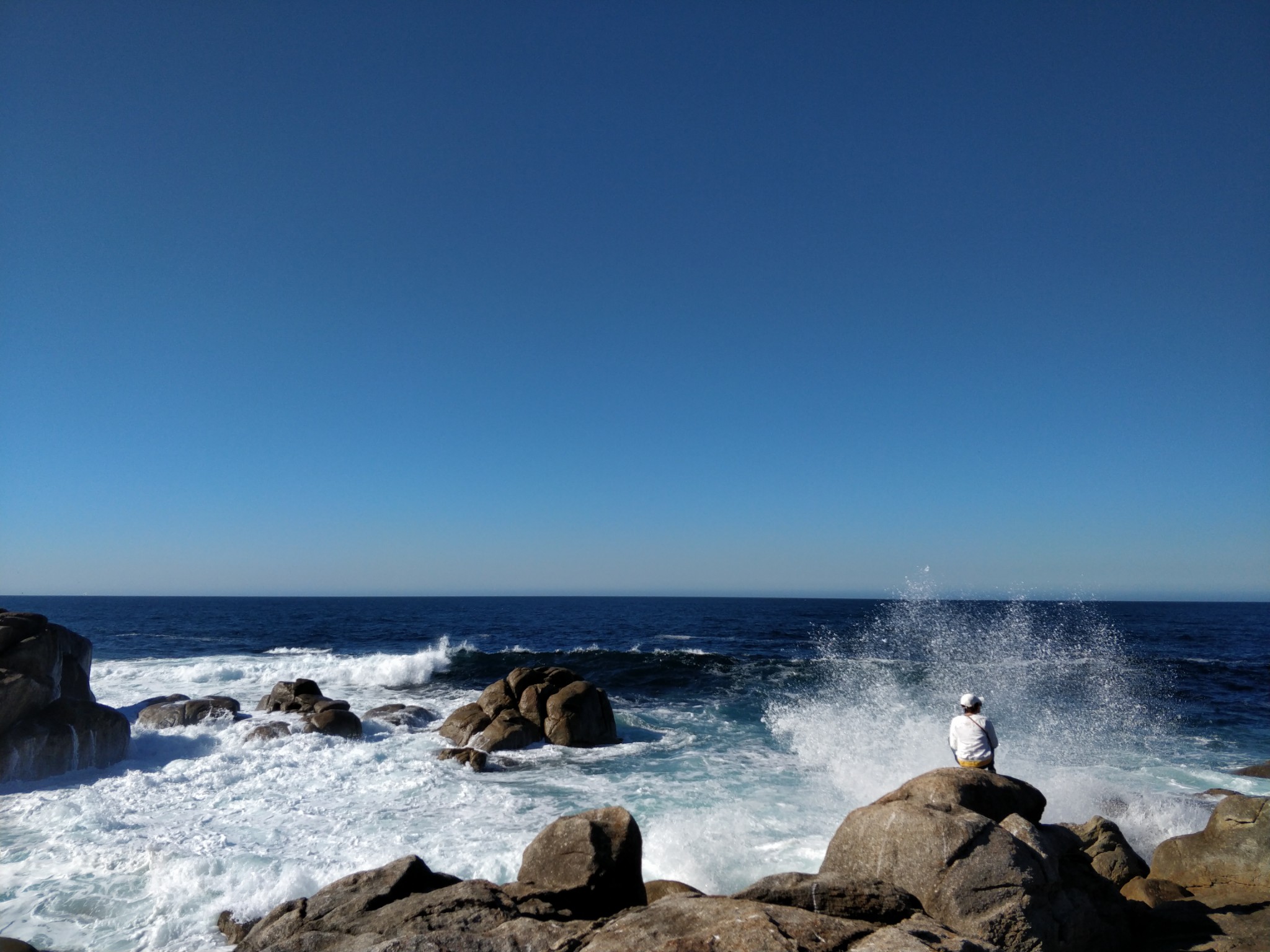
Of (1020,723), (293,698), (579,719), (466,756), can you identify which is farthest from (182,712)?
(1020,723)

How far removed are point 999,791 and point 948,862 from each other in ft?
7.21

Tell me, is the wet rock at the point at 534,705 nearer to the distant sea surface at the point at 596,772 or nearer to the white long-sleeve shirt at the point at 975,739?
the distant sea surface at the point at 596,772

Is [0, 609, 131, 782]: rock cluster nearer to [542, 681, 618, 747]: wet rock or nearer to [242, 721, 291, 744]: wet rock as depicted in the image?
[242, 721, 291, 744]: wet rock

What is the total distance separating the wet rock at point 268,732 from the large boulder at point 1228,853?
19563 millimetres

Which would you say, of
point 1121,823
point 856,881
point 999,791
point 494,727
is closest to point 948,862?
point 856,881

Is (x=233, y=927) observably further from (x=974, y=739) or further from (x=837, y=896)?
(x=974, y=739)

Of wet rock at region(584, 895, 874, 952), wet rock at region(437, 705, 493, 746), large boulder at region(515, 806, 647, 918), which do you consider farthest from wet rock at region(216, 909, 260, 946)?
wet rock at region(437, 705, 493, 746)

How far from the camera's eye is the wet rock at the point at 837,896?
555 centimetres

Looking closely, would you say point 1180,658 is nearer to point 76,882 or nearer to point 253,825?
point 253,825

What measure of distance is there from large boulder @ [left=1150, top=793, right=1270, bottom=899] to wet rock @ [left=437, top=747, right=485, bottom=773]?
44.1 ft

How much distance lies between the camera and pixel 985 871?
6.25m

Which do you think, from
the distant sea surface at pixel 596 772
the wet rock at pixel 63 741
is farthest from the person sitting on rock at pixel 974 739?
the wet rock at pixel 63 741

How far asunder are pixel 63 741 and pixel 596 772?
484 inches

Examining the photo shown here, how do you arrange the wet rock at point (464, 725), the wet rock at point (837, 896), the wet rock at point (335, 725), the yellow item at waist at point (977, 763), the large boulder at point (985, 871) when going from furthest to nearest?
the wet rock at point (464, 725)
the wet rock at point (335, 725)
the yellow item at waist at point (977, 763)
the large boulder at point (985, 871)
the wet rock at point (837, 896)
